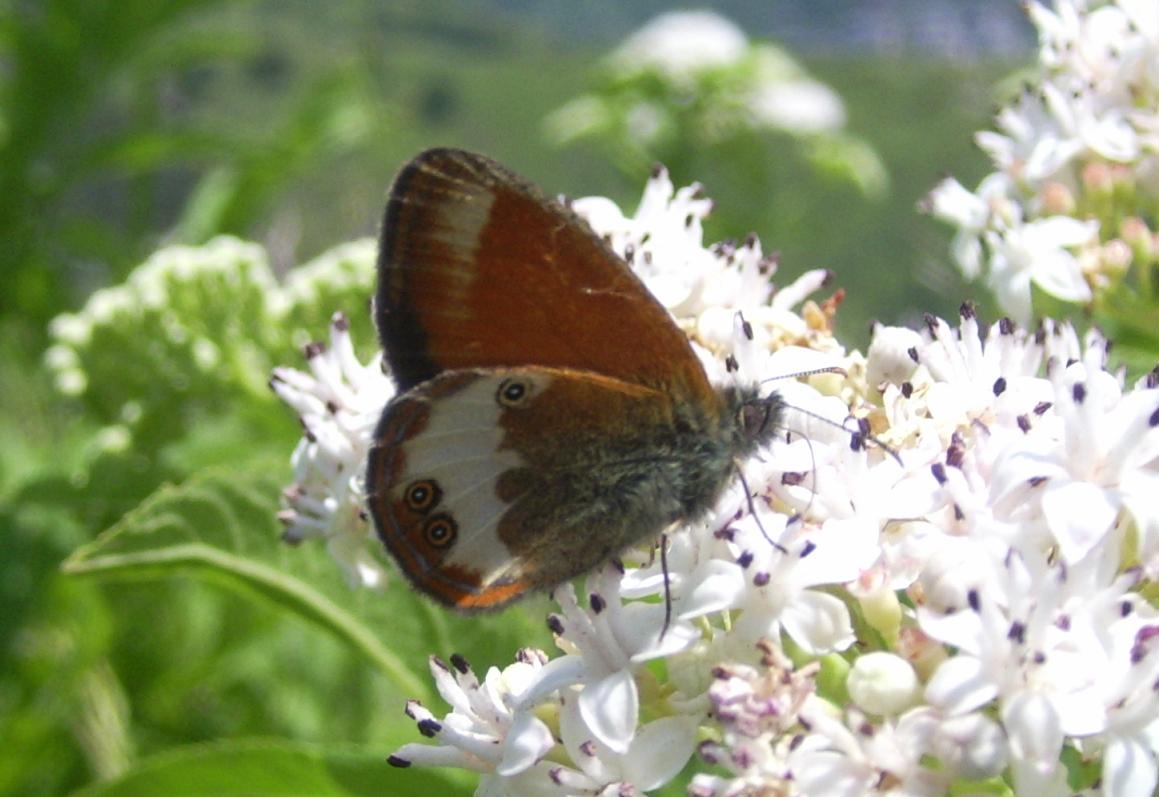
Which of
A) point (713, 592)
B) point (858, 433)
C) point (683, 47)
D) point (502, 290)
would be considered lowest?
point (713, 592)

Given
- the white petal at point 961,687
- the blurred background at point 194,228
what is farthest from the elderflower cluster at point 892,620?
the blurred background at point 194,228

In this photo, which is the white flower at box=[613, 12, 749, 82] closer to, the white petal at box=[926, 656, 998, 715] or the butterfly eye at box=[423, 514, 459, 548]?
the butterfly eye at box=[423, 514, 459, 548]

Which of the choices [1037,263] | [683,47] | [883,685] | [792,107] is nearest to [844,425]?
[883,685]

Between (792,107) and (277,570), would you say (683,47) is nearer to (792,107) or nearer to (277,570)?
(792,107)

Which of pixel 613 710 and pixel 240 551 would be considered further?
pixel 240 551

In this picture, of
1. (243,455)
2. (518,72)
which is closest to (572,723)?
(243,455)
